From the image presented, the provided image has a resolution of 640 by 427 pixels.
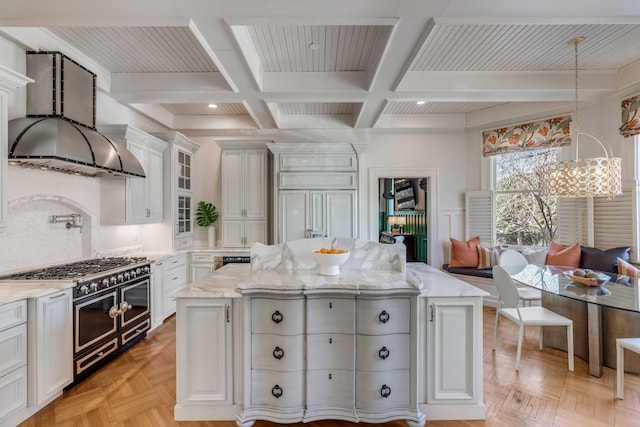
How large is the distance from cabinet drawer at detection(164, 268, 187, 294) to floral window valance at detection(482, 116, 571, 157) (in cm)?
507

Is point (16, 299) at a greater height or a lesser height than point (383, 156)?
lesser

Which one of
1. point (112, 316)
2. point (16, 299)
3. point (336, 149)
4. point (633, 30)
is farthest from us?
point (336, 149)

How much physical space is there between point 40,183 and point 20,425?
6.35 ft

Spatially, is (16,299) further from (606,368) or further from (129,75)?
(606,368)

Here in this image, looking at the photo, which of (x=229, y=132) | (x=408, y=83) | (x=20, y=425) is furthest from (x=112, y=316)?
(x=408, y=83)

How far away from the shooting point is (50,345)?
213cm

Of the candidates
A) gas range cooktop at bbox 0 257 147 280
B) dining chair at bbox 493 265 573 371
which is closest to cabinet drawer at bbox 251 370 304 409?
gas range cooktop at bbox 0 257 147 280

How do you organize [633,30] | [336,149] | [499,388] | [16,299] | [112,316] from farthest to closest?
1. [336,149]
2. [112,316]
3. [633,30]
4. [499,388]
5. [16,299]

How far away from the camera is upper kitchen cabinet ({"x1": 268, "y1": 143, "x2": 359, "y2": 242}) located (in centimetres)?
450

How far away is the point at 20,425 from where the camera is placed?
6.47 ft

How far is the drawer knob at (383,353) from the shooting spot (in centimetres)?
186

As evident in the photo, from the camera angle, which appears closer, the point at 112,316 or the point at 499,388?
the point at 499,388

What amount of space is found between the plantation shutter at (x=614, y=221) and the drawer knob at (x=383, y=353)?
11.6ft

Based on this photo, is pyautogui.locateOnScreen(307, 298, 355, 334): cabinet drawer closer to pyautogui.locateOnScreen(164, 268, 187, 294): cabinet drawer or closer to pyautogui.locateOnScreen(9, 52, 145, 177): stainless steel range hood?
pyautogui.locateOnScreen(9, 52, 145, 177): stainless steel range hood
